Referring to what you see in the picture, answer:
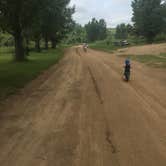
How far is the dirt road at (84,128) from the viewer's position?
6473 mm

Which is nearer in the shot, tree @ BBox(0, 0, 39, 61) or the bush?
tree @ BBox(0, 0, 39, 61)

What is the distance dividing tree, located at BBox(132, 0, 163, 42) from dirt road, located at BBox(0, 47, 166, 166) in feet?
219

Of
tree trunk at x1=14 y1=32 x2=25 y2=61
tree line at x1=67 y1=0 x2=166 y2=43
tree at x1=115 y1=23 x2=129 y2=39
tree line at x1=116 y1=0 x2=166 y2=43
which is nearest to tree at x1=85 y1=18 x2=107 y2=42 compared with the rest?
tree at x1=115 y1=23 x2=129 y2=39

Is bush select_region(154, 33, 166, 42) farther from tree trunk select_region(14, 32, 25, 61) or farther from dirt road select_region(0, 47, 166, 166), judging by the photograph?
dirt road select_region(0, 47, 166, 166)

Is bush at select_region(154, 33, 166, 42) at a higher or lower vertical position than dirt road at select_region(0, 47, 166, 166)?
lower

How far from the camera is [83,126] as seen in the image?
865 cm

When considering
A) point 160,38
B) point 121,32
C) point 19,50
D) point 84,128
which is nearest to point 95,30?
point 121,32

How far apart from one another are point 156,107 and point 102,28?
499ft

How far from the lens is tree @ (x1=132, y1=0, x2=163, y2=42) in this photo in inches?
A: 3091

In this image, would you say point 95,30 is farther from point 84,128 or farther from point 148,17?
point 84,128

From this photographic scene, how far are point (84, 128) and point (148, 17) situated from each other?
73815 mm

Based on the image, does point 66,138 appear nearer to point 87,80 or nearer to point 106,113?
point 106,113

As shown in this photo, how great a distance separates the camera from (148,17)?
79000 millimetres

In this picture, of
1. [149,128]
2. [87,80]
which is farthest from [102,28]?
[149,128]
